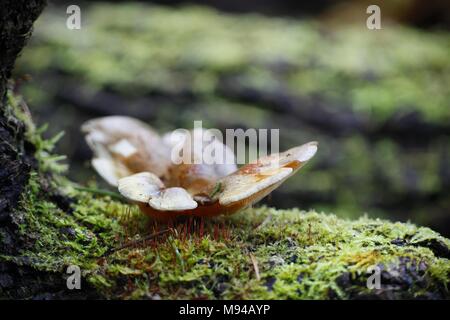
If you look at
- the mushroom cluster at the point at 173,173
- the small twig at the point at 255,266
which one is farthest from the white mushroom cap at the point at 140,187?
the small twig at the point at 255,266

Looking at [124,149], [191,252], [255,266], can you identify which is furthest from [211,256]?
[124,149]

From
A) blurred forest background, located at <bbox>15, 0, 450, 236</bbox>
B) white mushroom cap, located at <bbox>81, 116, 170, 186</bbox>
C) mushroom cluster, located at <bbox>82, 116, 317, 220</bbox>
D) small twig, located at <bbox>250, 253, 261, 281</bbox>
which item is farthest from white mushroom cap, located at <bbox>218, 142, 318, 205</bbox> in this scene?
blurred forest background, located at <bbox>15, 0, 450, 236</bbox>

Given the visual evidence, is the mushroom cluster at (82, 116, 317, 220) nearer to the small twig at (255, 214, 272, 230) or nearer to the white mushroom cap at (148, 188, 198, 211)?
the white mushroom cap at (148, 188, 198, 211)

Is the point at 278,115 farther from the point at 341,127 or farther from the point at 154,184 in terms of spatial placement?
the point at 154,184
